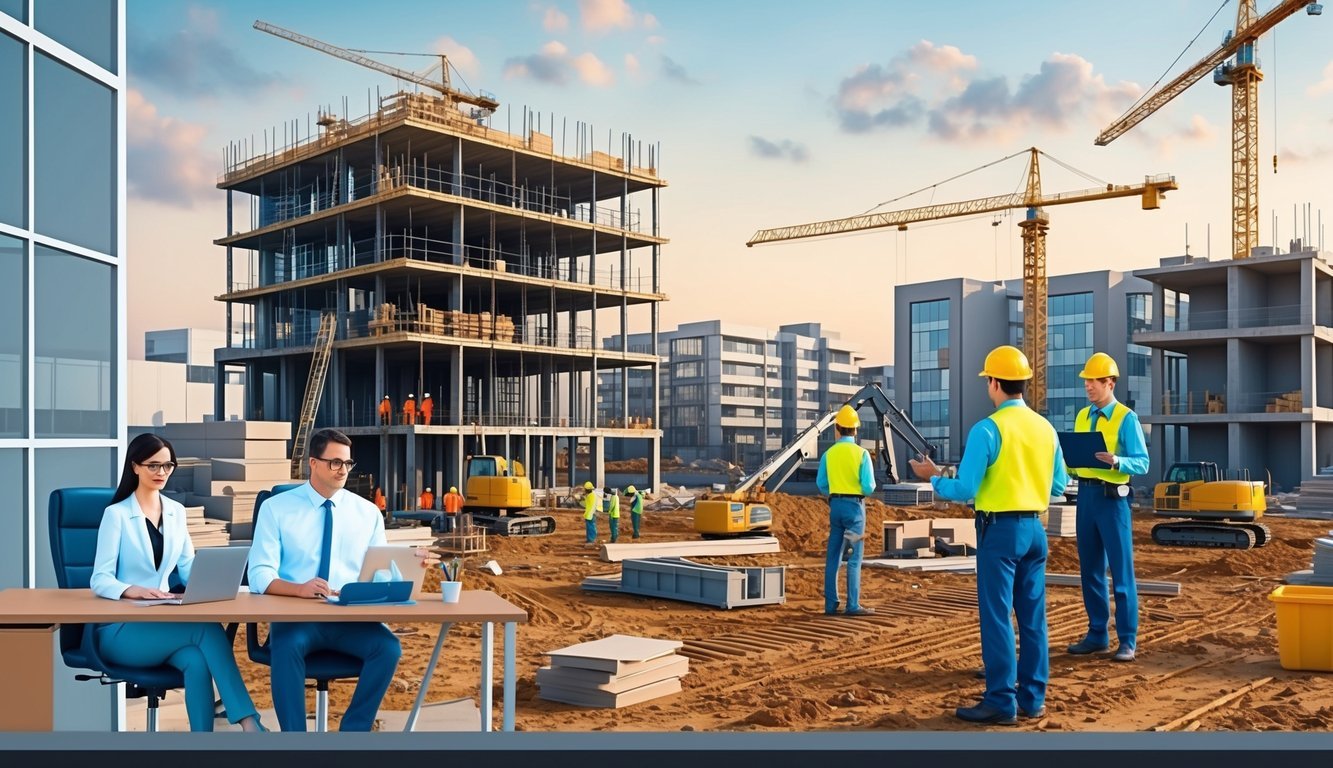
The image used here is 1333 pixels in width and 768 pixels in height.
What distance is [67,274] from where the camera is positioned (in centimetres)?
584

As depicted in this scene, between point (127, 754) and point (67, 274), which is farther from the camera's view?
point (67, 274)

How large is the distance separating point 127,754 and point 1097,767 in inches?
Result: 66.8

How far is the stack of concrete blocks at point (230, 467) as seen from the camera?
22344 mm

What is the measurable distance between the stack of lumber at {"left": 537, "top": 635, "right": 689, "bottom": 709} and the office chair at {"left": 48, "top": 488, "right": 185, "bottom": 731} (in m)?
3.10

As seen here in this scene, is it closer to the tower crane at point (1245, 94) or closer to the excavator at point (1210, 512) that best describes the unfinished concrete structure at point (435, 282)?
the excavator at point (1210, 512)

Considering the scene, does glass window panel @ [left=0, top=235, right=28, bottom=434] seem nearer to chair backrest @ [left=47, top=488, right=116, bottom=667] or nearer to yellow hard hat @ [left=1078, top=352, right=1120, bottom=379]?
chair backrest @ [left=47, top=488, right=116, bottom=667]

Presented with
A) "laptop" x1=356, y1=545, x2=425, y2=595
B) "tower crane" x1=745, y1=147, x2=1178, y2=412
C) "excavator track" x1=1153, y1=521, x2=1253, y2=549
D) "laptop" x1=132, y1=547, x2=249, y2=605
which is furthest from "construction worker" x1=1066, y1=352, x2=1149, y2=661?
"tower crane" x1=745, y1=147, x2=1178, y2=412

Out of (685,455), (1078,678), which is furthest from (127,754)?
(685,455)

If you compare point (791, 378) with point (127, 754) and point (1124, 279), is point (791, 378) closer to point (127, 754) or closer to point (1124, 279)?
point (1124, 279)

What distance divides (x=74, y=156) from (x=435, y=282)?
32.8 m

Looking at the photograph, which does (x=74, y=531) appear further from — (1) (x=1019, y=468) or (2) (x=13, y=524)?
(1) (x=1019, y=468)

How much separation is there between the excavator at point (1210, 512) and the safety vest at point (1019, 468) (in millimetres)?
16863

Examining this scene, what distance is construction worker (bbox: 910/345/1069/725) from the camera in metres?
6.14

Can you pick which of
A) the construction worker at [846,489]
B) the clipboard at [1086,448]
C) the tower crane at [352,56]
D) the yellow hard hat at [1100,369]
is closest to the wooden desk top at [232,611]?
the clipboard at [1086,448]
